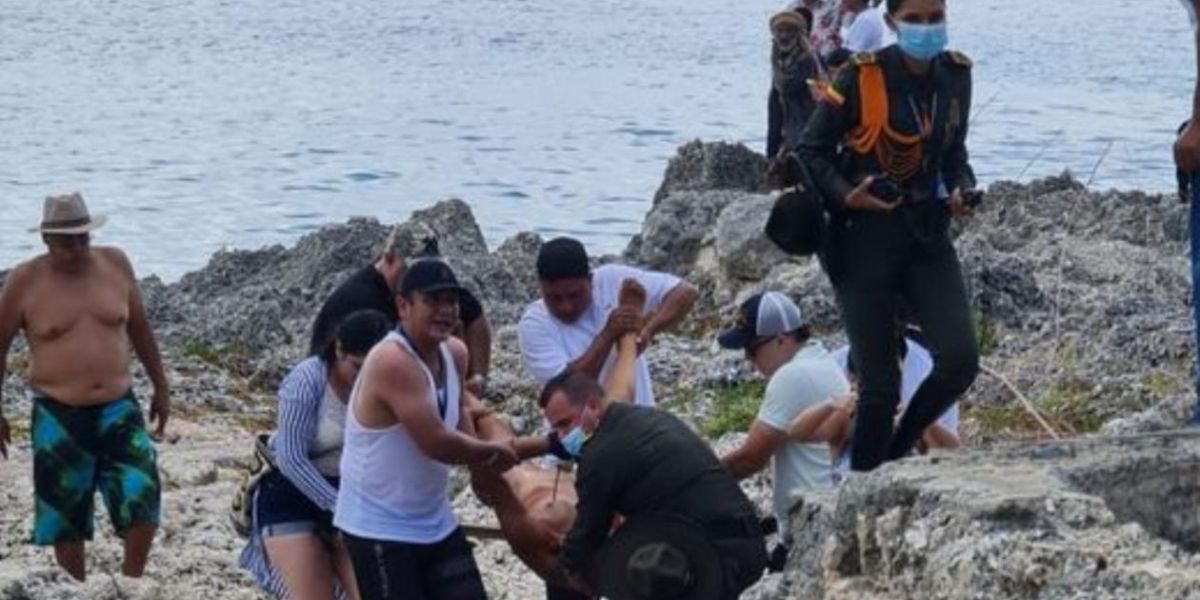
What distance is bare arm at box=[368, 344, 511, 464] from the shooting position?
871 cm

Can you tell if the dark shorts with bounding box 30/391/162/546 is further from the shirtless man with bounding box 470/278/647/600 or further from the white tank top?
the white tank top

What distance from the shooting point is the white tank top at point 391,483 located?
888 centimetres

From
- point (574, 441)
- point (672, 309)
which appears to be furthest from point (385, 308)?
point (574, 441)

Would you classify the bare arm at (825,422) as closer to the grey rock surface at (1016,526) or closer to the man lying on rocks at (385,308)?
the man lying on rocks at (385,308)

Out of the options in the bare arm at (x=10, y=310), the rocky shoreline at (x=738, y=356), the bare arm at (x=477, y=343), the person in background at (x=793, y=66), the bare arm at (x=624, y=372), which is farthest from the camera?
the person in background at (x=793, y=66)

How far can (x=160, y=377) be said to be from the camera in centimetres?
1148

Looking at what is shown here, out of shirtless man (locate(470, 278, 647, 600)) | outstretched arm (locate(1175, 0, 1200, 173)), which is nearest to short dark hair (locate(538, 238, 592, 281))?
shirtless man (locate(470, 278, 647, 600))

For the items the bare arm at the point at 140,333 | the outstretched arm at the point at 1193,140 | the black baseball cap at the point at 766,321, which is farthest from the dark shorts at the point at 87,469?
the outstretched arm at the point at 1193,140

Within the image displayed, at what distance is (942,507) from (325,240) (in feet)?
48.6

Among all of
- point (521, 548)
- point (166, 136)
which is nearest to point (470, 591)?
point (521, 548)

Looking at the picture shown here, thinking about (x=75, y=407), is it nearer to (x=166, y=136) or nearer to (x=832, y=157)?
(x=832, y=157)

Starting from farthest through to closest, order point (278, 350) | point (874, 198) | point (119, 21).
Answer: point (119, 21) < point (278, 350) < point (874, 198)

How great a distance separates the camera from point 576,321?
10086 mm

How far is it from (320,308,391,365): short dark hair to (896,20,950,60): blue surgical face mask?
1874 millimetres
